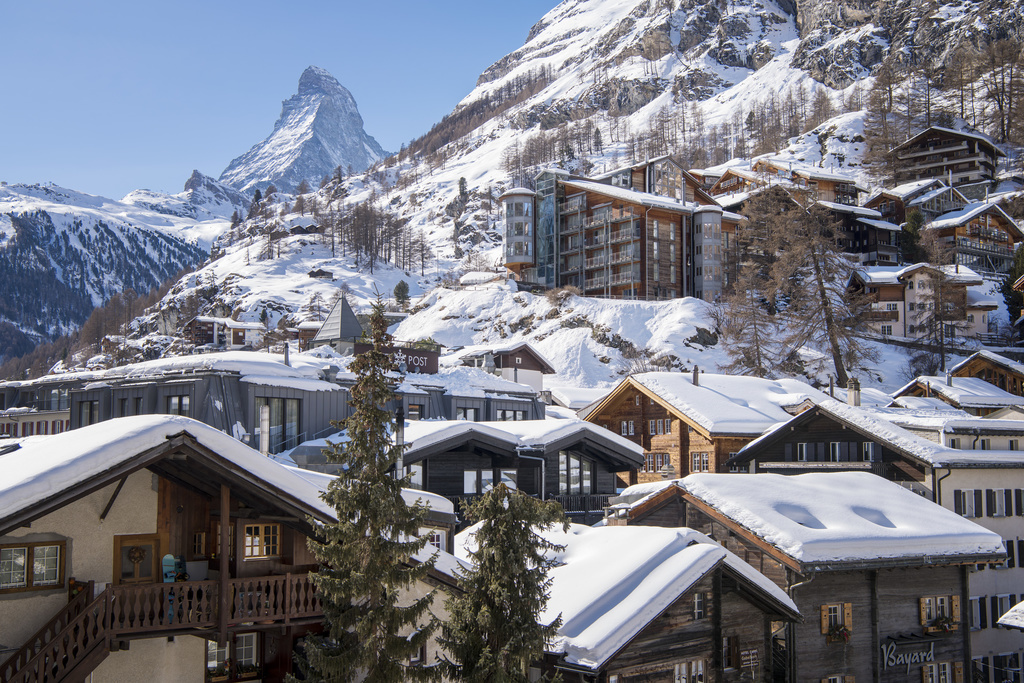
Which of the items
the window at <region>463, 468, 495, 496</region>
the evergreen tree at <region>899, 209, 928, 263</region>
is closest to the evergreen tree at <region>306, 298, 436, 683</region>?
the window at <region>463, 468, 495, 496</region>

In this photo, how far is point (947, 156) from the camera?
117562 mm

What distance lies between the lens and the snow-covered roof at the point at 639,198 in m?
84.1

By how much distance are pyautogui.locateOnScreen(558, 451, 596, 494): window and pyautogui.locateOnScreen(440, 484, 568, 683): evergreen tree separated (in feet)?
65.8

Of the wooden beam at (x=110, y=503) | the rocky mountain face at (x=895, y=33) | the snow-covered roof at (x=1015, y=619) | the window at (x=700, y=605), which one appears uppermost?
the rocky mountain face at (x=895, y=33)

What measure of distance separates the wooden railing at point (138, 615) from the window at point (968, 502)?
28.3m

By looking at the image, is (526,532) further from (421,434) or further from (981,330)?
(981,330)

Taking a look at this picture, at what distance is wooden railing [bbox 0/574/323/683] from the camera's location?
12781 mm

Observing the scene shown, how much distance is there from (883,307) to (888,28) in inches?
4786

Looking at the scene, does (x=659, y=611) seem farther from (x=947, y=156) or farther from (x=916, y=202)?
(x=947, y=156)

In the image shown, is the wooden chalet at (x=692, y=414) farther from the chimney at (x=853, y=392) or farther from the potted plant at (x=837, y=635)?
the potted plant at (x=837, y=635)

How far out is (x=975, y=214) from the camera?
95.5 meters

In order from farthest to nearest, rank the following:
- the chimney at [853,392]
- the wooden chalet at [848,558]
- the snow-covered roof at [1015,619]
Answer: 1. the chimney at [853,392]
2. the wooden chalet at [848,558]
3. the snow-covered roof at [1015,619]

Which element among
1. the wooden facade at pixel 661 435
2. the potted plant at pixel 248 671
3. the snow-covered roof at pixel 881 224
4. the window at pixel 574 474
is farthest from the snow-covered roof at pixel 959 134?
the potted plant at pixel 248 671

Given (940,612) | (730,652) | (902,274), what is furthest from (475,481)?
(902,274)
